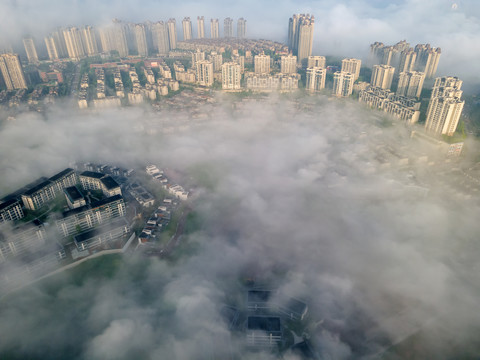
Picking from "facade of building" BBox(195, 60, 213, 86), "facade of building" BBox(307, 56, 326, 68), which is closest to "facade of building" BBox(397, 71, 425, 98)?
"facade of building" BBox(307, 56, 326, 68)

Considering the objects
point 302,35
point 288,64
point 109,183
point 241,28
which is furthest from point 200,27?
point 109,183

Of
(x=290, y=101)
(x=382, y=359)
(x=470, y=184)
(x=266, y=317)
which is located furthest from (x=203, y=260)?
(x=290, y=101)

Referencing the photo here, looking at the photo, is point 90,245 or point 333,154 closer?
point 90,245

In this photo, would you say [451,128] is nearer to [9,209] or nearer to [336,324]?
[336,324]

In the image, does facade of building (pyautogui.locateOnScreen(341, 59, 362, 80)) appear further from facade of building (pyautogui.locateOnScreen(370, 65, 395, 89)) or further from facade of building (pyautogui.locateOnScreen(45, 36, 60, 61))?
facade of building (pyautogui.locateOnScreen(45, 36, 60, 61))

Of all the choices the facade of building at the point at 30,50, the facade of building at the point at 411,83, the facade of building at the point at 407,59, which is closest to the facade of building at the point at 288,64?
the facade of building at the point at 407,59

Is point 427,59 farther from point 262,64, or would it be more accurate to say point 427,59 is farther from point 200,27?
point 200,27

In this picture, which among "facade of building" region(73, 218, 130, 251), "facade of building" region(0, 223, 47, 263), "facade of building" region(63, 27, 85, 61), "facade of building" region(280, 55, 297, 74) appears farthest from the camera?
"facade of building" region(63, 27, 85, 61)
